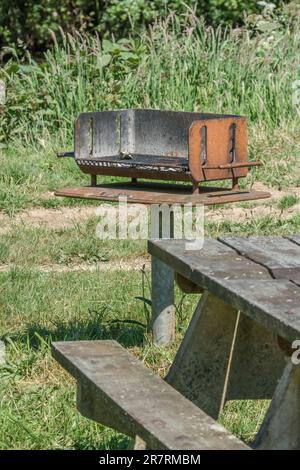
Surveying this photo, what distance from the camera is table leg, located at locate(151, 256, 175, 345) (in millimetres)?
5129

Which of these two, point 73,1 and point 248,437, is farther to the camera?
point 73,1

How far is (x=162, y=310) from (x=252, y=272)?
1602mm

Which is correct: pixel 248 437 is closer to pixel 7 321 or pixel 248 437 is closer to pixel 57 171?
pixel 7 321

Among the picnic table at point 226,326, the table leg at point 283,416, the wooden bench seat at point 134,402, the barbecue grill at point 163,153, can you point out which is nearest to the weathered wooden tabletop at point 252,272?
the picnic table at point 226,326

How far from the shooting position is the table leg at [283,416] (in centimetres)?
318

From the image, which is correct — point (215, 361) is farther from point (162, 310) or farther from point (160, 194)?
point (160, 194)

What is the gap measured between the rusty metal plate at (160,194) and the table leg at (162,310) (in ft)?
1.01

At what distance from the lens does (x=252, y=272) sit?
3600 millimetres

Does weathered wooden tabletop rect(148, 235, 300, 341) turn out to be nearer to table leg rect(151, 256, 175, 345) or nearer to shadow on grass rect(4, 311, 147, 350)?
table leg rect(151, 256, 175, 345)

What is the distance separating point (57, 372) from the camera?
4789 millimetres

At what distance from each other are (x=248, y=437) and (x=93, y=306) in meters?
1.73

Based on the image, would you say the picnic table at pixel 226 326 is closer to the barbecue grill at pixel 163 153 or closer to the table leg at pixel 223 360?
the table leg at pixel 223 360

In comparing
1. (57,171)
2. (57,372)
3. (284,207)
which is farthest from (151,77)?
(57,372)

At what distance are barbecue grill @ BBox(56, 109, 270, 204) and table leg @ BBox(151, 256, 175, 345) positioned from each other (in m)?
0.38
